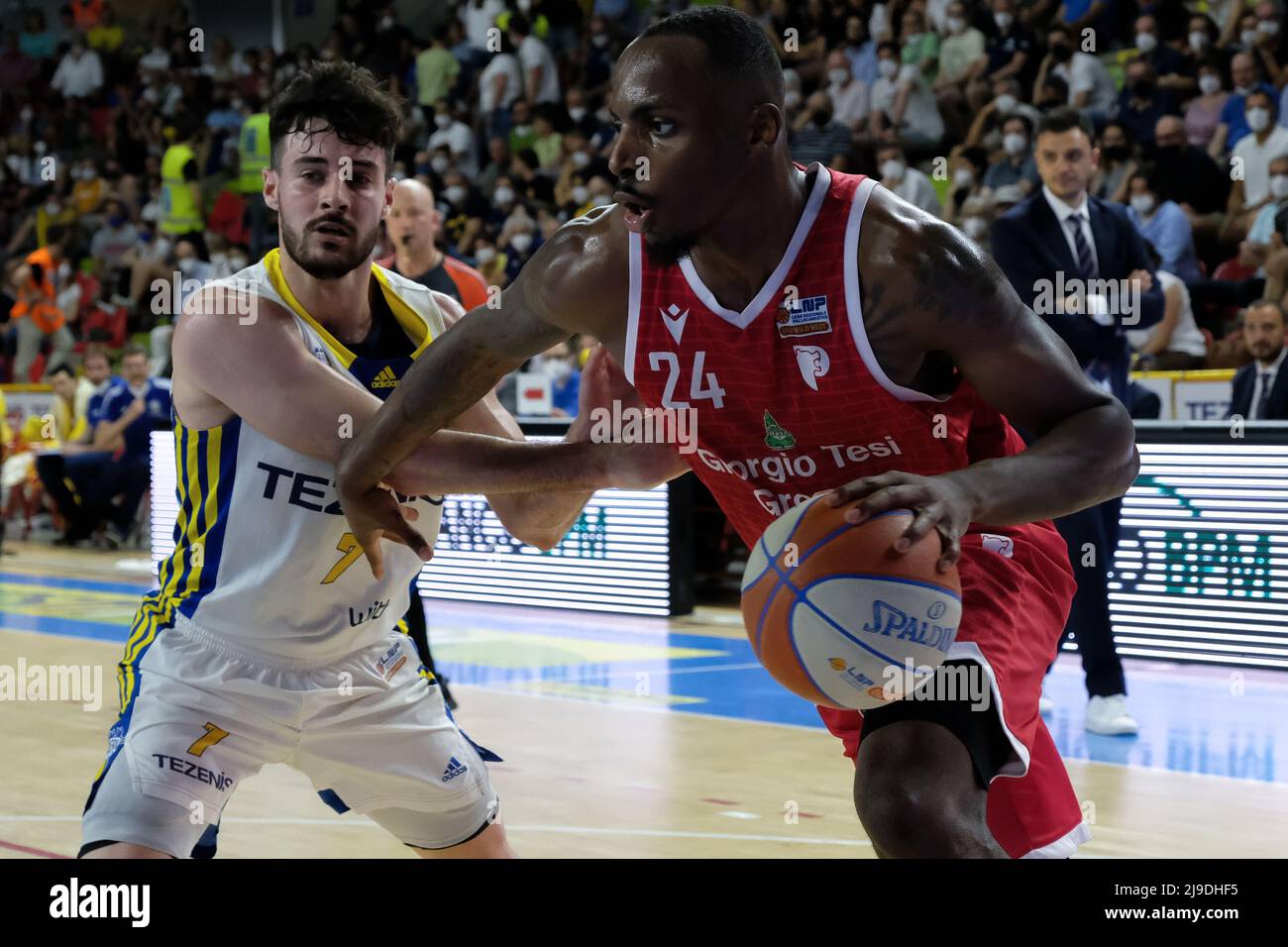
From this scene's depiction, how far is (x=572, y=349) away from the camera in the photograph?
11742mm

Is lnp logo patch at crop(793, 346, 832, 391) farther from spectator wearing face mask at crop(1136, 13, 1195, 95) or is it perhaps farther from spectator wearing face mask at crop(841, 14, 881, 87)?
spectator wearing face mask at crop(841, 14, 881, 87)

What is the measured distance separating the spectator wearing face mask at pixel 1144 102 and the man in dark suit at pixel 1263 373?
3071 mm

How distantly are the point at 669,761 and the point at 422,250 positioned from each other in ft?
8.21

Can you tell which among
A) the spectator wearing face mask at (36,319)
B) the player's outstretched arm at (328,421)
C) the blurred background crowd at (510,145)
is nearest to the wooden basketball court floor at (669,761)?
the player's outstretched arm at (328,421)

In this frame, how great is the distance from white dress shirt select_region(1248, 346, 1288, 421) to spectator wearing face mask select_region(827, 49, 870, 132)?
5.38 metres

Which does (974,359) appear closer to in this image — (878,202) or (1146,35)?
(878,202)

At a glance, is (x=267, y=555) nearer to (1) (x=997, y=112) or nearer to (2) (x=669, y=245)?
(2) (x=669, y=245)

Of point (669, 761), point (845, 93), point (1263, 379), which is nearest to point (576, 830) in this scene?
point (669, 761)

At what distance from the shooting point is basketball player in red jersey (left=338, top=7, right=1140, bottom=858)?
8.13 feet

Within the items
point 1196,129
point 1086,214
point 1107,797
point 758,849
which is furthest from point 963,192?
point 758,849

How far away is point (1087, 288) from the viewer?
20.2 feet

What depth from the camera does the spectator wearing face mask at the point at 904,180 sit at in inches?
454

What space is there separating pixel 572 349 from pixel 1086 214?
583 cm

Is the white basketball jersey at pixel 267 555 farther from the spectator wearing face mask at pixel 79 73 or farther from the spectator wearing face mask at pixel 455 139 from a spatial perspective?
the spectator wearing face mask at pixel 79 73
